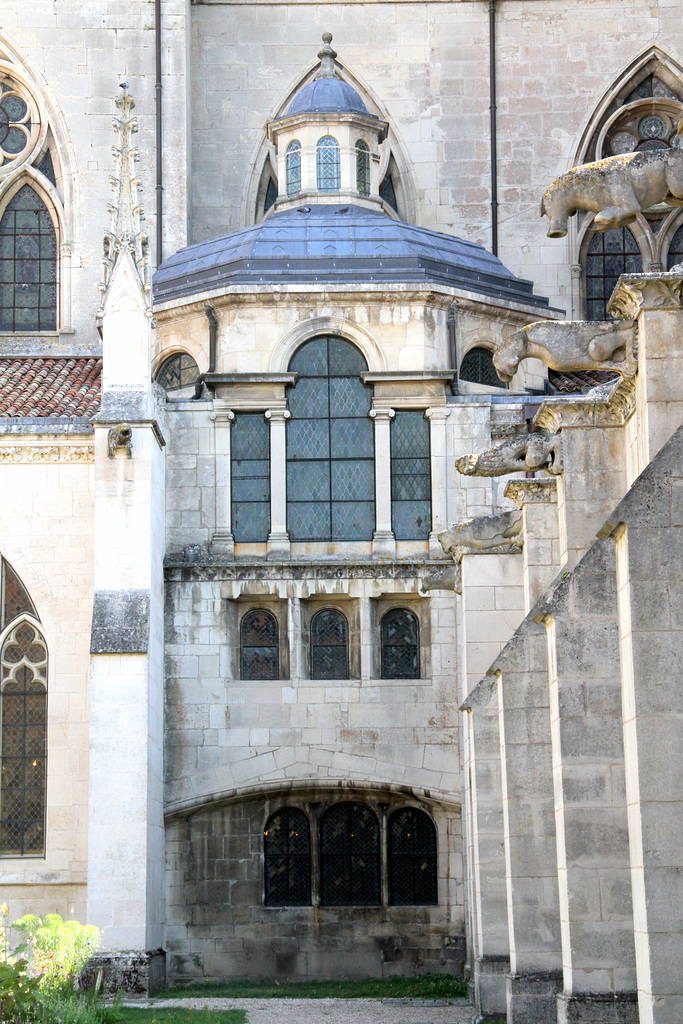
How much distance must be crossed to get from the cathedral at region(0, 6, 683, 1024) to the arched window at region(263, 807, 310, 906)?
0.05 m

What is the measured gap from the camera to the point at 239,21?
36812 mm

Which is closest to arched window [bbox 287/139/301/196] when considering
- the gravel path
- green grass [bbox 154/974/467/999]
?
green grass [bbox 154/974/467/999]

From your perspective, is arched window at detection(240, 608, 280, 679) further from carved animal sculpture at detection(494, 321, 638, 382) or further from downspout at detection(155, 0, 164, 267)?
carved animal sculpture at detection(494, 321, 638, 382)

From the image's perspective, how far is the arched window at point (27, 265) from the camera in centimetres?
3484

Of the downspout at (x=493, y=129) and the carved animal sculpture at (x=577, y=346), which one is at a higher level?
the downspout at (x=493, y=129)

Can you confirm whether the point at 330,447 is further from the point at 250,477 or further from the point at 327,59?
the point at 327,59

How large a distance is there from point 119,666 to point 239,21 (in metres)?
17.0

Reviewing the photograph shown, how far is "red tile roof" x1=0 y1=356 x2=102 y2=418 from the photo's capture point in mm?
27859

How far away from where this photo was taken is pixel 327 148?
32.7 m

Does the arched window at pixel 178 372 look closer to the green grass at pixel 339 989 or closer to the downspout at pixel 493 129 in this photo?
the downspout at pixel 493 129

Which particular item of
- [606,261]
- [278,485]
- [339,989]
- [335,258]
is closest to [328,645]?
[278,485]

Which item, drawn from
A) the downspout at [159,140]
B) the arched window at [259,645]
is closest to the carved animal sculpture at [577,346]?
the arched window at [259,645]

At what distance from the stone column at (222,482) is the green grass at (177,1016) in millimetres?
8694

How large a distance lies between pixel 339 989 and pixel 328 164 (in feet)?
50.4
